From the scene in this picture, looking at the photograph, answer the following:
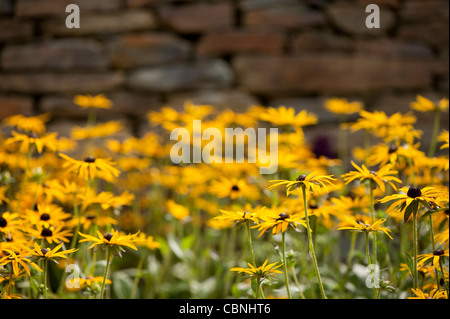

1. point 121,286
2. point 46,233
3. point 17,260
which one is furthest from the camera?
point 121,286

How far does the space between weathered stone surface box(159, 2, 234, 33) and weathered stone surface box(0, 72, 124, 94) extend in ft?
1.01

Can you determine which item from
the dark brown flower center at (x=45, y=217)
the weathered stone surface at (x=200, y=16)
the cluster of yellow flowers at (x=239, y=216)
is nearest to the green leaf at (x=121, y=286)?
the cluster of yellow flowers at (x=239, y=216)

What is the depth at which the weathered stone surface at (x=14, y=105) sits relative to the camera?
180 cm

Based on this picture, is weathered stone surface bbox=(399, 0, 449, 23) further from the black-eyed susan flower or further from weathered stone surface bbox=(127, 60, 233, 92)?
the black-eyed susan flower

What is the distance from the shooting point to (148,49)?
1838 mm

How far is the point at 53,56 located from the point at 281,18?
0.91 meters

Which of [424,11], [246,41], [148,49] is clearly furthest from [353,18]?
[148,49]

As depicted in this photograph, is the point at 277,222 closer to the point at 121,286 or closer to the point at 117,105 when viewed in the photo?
the point at 121,286

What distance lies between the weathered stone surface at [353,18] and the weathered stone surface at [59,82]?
886 mm

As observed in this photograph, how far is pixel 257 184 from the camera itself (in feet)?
3.78

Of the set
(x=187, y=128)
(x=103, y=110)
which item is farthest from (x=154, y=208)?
(x=103, y=110)

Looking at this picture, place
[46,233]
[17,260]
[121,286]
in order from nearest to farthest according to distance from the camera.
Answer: [17,260] < [46,233] < [121,286]

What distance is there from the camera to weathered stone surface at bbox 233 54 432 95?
181 centimetres
